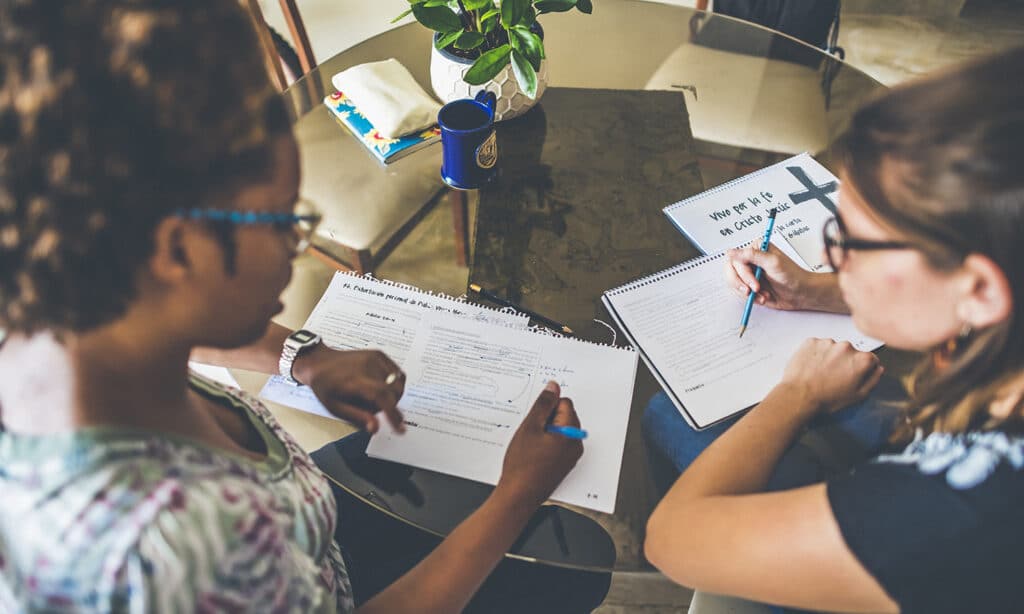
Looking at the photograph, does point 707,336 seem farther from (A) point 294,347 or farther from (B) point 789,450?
(A) point 294,347

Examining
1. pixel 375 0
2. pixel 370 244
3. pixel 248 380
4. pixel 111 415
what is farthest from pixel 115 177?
pixel 375 0

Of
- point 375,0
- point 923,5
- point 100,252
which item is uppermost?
point 100,252

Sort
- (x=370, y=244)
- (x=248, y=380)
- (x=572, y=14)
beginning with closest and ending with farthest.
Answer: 1. (x=248, y=380)
2. (x=370, y=244)
3. (x=572, y=14)

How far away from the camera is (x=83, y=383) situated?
57 cm

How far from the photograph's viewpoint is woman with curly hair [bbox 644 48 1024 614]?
0.60 m

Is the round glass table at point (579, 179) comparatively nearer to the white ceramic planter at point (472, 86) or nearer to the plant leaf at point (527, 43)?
the white ceramic planter at point (472, 86)

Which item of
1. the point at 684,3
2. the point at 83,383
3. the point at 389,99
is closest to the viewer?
the point at 83,383

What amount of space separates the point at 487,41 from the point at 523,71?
0.12m

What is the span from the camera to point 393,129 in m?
1.25

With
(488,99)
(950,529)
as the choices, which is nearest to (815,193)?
(488,99)

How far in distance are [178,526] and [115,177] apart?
0.91 feet

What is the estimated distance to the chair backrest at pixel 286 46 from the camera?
169 centimetres

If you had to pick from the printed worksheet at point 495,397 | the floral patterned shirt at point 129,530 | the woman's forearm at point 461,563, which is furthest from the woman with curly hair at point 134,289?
the printed worksheet at point 495,397

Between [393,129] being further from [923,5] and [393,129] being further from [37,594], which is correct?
[923,5]
